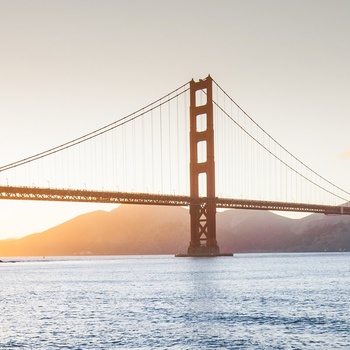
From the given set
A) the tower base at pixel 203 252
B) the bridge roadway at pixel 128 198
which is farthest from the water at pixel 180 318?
the tower base at pixel 203 252

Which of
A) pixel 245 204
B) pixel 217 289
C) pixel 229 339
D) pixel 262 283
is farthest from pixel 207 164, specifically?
pixel 229 339

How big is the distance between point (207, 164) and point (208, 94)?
12685 millimetres

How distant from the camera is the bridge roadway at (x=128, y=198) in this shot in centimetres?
8450

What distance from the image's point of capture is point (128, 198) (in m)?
93.4

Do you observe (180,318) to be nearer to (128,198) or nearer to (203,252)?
(128,198)

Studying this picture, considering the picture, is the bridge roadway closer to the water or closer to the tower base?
the tower base

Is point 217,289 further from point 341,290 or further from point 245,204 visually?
point 245,204

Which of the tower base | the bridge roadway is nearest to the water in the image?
the bridge roadway

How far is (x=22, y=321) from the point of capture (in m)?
32.7

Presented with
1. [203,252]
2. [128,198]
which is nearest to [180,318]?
[128,198]

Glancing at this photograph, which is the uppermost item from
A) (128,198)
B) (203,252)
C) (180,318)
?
(128,198)

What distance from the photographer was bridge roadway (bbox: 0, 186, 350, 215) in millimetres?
84500

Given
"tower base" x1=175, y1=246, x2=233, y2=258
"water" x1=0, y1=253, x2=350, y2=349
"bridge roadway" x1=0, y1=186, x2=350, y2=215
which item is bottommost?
"water" x1=0, y1=253, x2=350, y2=349

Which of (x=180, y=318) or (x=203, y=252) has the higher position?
(x=203, y=252)
